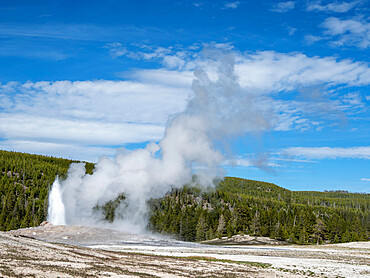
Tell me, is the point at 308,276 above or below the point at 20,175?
below

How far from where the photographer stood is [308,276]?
3741 cm

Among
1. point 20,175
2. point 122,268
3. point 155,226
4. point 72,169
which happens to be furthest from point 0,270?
point 20,175

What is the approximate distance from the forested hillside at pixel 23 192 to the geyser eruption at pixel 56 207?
3102 cm

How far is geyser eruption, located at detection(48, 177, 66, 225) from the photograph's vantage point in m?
104

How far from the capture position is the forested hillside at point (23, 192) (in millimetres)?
134050

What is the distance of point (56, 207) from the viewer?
10612cm

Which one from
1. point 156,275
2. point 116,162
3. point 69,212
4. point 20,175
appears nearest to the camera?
point 156,275

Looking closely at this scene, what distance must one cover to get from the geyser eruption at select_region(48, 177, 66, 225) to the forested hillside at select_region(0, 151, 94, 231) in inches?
1221

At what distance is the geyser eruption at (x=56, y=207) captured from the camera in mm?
103875

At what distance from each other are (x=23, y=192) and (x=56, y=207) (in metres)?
62.0

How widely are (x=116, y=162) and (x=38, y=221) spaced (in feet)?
146

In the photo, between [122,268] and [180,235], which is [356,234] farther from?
[122,268]

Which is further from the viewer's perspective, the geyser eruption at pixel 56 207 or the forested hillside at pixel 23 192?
the forested hillside at pixel 23 192

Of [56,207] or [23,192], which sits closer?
[56,207]
